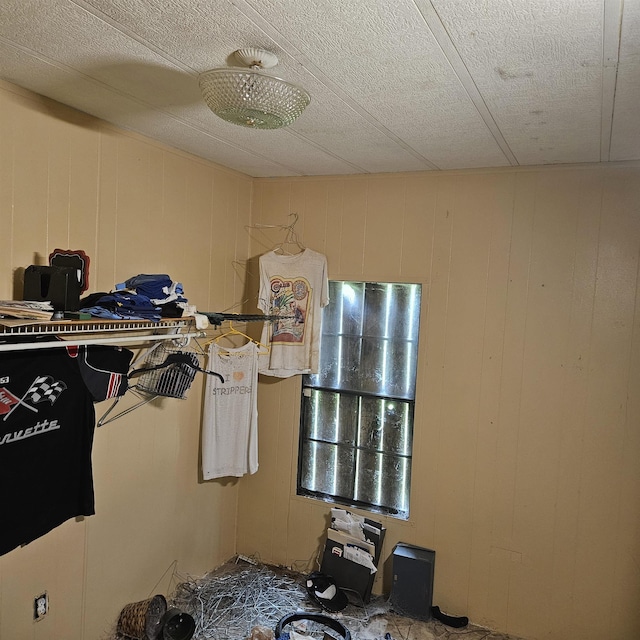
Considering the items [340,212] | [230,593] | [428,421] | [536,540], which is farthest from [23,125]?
[536,540]

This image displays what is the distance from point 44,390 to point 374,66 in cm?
174

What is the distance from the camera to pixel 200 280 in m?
→ 3.29

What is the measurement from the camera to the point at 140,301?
7.76 feet

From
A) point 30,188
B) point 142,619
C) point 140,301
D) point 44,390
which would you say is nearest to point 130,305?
point 140,301

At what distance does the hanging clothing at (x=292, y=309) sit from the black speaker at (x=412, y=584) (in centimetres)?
121

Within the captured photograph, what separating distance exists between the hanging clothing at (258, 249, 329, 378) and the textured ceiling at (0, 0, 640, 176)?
2.98ft

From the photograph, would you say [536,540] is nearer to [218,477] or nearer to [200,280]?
[218,477]

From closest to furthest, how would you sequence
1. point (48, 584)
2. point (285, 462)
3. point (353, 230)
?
point (48, 584) < point (353, 230) < point (285, 462)

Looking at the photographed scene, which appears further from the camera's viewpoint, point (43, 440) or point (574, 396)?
point (574, 396)

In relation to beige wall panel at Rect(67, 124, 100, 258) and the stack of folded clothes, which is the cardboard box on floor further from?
beige wall panel at Rect(67, 124, 100, 258)

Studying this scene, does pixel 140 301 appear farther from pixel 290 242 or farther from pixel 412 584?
pixel 412 584

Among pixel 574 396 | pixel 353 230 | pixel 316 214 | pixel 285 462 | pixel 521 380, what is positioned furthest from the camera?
pixel 285 462

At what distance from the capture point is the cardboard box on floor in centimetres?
322

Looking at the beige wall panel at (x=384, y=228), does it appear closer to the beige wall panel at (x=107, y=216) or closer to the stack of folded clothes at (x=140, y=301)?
the stack of folded clothes at (x=140, y=301)
